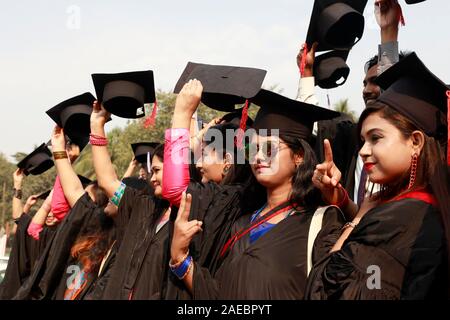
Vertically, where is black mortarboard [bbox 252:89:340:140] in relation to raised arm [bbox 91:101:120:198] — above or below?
above

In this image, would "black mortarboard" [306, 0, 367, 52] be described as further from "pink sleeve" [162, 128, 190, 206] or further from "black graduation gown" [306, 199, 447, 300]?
"black graduation gown" [306, 199, 447, 300]

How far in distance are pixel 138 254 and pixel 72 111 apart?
165cm

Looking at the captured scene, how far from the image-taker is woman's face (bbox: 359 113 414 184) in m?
2.46

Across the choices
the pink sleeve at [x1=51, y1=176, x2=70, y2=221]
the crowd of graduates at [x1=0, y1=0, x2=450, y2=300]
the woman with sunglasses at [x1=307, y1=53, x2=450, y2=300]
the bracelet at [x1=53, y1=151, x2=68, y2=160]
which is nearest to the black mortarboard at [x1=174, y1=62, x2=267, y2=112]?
the crowd of graduates at [x1=0, y1=0, x2=450, y2=300]

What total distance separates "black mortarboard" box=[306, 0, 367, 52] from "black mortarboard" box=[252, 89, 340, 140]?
0.77 metres

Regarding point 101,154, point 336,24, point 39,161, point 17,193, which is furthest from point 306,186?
point 17,193

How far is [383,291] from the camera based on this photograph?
7.38ft

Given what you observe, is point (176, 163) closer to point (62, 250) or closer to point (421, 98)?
point (421, 98)

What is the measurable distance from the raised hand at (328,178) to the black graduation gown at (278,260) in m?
0.06

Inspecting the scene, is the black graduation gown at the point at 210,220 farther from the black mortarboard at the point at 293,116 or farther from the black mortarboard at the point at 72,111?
the black mortarboard at the point at 72,111

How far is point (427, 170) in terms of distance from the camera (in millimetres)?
2404

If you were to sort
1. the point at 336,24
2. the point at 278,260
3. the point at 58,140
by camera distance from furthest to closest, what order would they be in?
the point at 58,140, the point at 336,24, the point at 278,260
